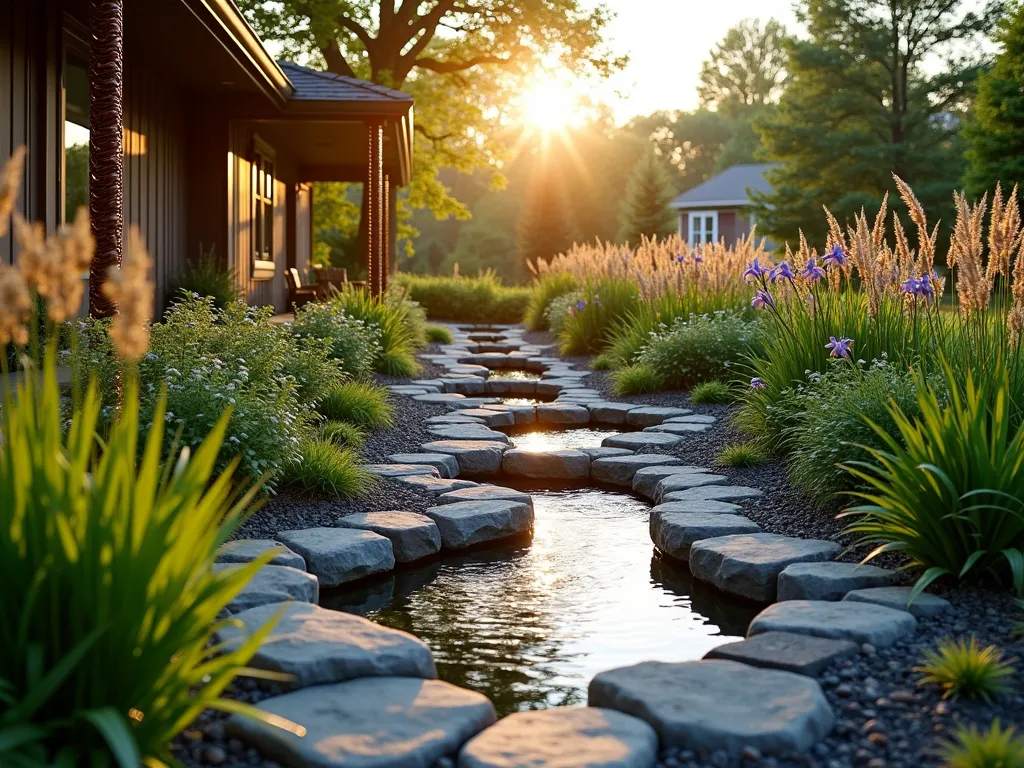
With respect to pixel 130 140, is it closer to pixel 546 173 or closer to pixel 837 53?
pixel 837 53

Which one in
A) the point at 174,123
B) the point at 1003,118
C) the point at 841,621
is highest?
the point at 1003,118

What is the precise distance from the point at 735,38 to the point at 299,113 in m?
53.2

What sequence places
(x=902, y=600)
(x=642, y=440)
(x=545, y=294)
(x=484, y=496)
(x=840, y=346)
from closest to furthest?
(x=902, y=600), (x=484, y=496), (x=840, y=346), (x=642, y=440), (x=545, y=294)

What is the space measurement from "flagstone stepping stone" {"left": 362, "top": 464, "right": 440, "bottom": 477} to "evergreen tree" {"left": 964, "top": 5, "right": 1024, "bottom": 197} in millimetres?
15164

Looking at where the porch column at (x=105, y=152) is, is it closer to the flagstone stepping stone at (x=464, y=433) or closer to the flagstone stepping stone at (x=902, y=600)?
the flagstone stepping stone at (x=464, y=433)

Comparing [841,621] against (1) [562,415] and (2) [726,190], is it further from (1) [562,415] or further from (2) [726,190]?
(2) [726,190]

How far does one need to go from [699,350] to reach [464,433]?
233cm

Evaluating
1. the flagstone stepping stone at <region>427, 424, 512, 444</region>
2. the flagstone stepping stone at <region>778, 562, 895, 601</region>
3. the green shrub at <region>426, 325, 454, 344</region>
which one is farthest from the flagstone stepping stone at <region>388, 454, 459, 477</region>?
the green shrub at <region>426, 325, 454, 344</region>

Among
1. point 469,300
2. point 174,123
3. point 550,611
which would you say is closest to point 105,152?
point 550,611

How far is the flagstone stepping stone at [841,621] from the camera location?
9.56 ft

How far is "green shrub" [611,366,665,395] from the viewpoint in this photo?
8.14 meters

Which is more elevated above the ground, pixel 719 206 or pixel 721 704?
pixel 719 206

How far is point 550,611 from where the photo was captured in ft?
11.5

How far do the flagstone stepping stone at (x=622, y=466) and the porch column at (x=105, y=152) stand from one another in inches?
101
